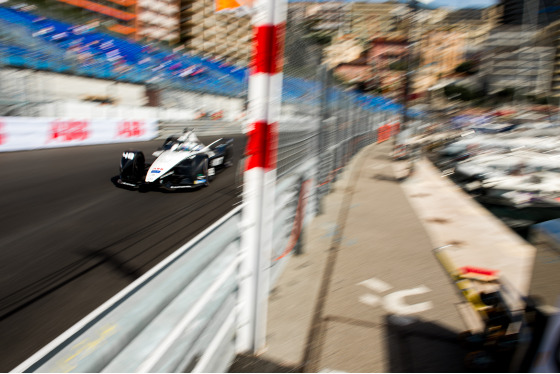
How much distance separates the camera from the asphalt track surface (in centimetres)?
286

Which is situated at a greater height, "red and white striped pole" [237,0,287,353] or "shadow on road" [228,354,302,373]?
"red and white striped pole" [237,0,287,353]

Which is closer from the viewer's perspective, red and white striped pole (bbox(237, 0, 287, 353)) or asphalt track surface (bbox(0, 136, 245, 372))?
red and white striped pole (bbox(237, 0, 287, 353))

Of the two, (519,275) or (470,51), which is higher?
(470,51)

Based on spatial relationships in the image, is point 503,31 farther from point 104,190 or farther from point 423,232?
point 104,190

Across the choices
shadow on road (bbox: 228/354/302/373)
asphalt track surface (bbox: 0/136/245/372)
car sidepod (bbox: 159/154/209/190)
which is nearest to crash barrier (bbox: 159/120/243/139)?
asphalt track surface (bbox: 0/136/245/372)

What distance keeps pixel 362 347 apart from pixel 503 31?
14.0 ft

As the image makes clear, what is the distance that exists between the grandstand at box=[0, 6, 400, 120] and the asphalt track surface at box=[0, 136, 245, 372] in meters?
3.90

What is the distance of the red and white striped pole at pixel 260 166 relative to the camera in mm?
1980

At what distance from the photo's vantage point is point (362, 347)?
8.29 feet

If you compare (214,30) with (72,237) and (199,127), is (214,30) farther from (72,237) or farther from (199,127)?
(199,127)

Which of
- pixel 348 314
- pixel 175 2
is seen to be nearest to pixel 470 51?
pixel 348 314

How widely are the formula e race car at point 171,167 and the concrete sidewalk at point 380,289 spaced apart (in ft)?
7.29

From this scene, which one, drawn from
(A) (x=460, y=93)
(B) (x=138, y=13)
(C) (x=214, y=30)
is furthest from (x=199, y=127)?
(C) (x=214, y=30)

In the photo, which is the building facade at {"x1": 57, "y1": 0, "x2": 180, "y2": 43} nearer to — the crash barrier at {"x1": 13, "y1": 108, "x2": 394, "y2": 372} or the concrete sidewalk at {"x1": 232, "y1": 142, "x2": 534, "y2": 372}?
the crash barrier at {"x1": 13, "y1": 108, "x2": 394, "y2": 372}
